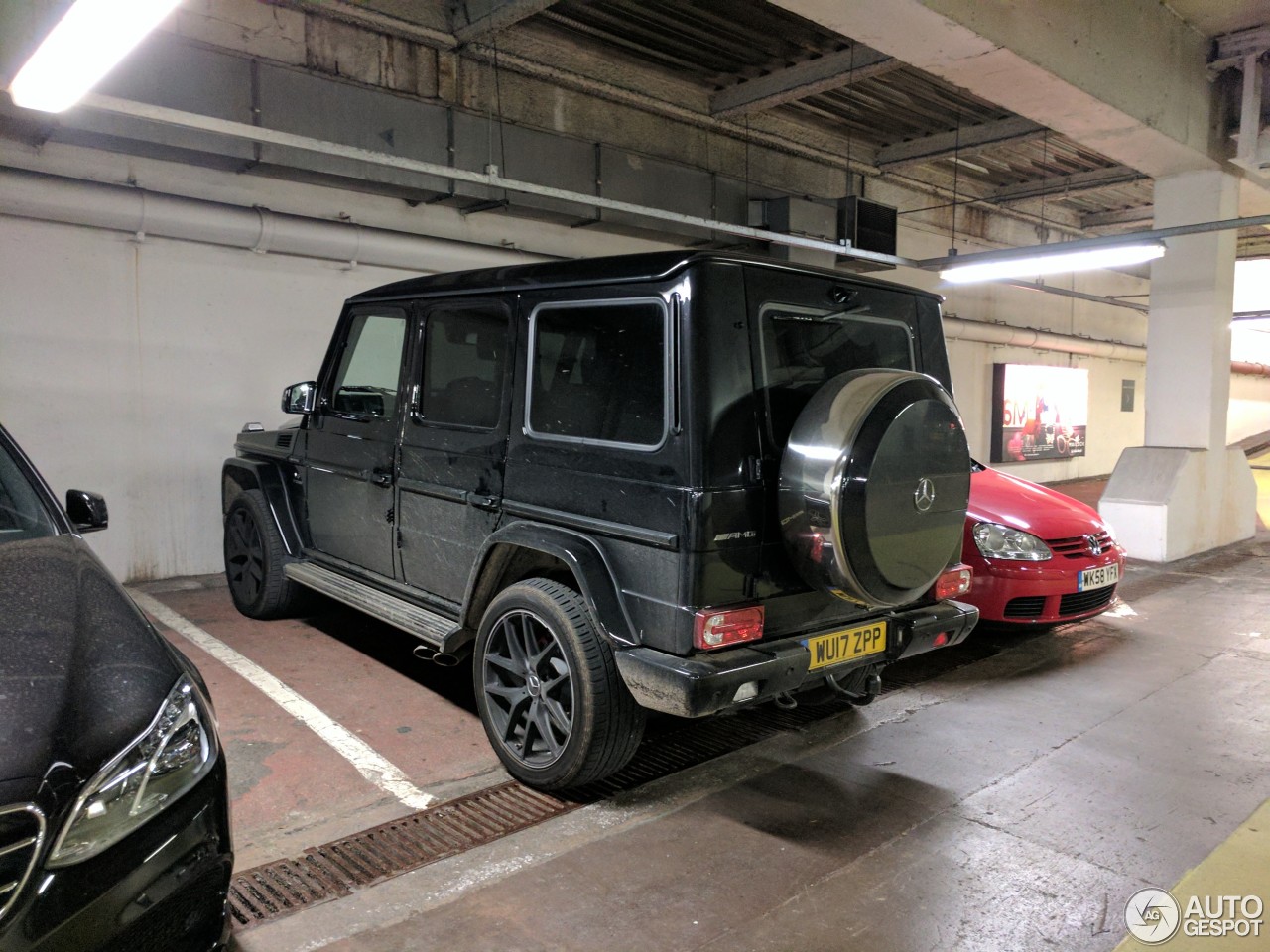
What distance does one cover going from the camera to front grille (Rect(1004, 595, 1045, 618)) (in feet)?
16.0

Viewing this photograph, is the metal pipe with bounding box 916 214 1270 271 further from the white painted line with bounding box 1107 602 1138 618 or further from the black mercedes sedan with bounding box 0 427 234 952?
the black mercedes sedan with bounding box 0 427 234 952

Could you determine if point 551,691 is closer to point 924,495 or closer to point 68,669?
point 924,495

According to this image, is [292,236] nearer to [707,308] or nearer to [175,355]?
[175,355]

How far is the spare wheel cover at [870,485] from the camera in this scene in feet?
8.80

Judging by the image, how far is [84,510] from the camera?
298cm

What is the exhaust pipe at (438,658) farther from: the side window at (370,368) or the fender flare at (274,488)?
the side window at (370,368)

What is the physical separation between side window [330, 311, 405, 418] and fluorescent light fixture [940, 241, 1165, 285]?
5.79 meters

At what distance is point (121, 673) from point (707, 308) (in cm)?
188

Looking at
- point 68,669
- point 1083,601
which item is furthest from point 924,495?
point 1083,601

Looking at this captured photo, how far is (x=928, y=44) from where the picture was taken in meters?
5.15

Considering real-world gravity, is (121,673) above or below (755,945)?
above

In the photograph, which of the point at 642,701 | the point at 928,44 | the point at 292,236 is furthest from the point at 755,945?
the point at 292,236

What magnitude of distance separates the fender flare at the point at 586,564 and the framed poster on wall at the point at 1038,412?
1146cm

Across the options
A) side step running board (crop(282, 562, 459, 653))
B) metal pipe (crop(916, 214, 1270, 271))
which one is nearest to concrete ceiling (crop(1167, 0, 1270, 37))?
metal pipe (crop(916, 214, 1270, 271))
